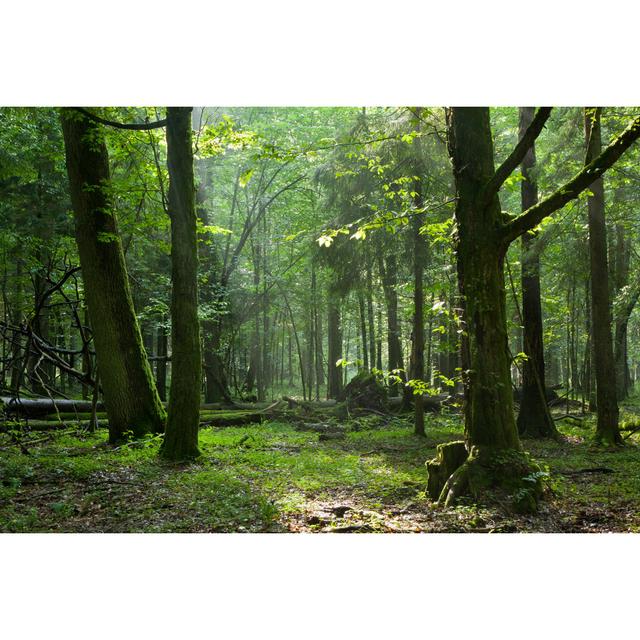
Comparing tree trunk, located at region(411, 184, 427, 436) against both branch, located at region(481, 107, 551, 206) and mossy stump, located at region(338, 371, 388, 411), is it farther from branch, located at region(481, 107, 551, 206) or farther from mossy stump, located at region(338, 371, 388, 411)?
branch, located at region(481, 107, 551, 206)

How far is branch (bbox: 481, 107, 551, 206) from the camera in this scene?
11.6 feet

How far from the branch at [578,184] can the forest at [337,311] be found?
2 cm

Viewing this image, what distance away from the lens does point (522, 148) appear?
3631 mm

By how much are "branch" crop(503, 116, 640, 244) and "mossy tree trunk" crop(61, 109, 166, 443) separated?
4.86 metres

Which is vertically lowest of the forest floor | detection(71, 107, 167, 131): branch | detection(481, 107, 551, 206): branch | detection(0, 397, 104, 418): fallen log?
the forest floor

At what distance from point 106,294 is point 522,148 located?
204 inches

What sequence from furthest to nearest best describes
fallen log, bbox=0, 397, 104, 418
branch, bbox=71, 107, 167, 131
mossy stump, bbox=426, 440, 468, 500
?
fallen log, bbox=0, 397, 104, 418, branch, bbox=71, 107, 167, 131, mossy stump, bbox=426, 440, 468, 500

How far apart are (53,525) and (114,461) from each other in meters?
1.82

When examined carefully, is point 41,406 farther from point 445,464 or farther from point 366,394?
point 445,464

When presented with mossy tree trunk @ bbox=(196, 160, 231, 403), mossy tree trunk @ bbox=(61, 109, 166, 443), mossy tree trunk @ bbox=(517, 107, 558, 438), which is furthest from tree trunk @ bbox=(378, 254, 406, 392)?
mossy tree trunk @ bbox=(61, 109, 166, 443)

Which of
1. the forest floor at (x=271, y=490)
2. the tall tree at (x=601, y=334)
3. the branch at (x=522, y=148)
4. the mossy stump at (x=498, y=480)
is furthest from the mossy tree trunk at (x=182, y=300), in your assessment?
the tall tree at (x=601, y=334)

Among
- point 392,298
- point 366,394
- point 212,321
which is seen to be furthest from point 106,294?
point 392,298

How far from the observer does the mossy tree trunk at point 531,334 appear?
7.50 meters

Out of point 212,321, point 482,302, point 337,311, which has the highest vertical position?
point 337,311
